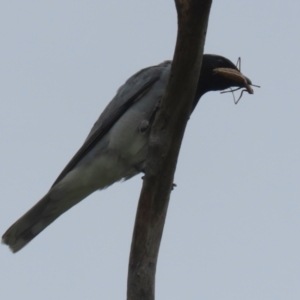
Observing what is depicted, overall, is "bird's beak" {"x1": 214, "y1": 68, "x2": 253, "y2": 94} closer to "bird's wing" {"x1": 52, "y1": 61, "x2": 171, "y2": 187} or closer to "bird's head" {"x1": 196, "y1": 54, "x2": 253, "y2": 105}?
"bird's head" {"x1": 196, "y1": 54, "x2": 253, "y2": 105}

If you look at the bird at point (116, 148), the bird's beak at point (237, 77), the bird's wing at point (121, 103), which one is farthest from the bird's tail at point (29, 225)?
the bird's beak at point (237, 77)

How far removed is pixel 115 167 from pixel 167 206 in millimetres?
2251

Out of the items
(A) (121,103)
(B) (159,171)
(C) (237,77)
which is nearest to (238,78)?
(C) (237,77)

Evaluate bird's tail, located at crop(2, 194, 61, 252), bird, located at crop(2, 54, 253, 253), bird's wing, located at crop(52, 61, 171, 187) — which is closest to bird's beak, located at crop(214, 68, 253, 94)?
bird, located at crop(2, 54, 253, 253)

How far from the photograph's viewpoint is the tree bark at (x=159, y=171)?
509 cm

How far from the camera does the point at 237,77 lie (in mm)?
7465

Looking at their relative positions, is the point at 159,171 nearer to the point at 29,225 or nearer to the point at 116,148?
the point at 116,148

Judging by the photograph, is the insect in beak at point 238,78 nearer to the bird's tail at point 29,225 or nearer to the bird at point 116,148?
the bird at point 116,148

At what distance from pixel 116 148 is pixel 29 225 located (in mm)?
1230

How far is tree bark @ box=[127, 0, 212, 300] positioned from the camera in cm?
509

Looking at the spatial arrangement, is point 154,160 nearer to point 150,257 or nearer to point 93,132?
point 150,257

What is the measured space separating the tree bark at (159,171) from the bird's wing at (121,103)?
7.82 feet

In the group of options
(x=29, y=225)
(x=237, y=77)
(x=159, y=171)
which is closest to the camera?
(x=159, y=171)

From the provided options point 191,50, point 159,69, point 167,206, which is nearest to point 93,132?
point 159,69
